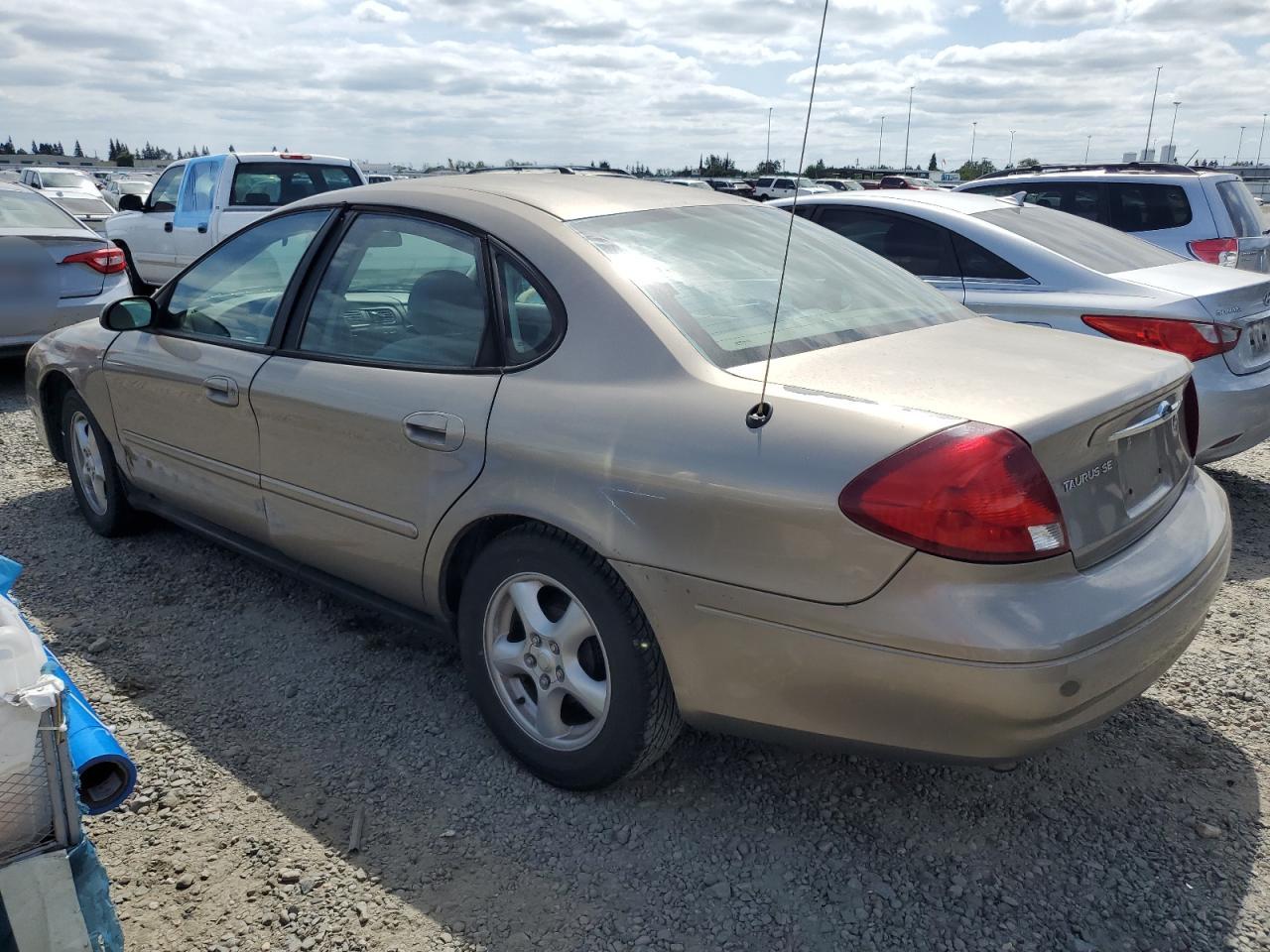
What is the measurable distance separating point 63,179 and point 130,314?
72.0 ft

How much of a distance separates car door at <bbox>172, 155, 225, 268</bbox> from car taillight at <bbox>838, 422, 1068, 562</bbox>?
10.0 meters

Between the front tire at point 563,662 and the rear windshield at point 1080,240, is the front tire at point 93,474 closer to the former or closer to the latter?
the front tire at point 563,662

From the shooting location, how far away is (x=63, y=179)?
870 inches

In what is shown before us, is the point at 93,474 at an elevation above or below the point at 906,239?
below

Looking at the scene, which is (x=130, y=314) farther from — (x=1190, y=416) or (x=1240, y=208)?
(x=1240, y=208)

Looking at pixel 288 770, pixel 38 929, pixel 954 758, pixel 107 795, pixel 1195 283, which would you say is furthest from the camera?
pixel 1195 283

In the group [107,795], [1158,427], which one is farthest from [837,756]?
[107,795]

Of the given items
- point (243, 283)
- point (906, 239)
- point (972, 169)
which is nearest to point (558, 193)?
point (243, 283)

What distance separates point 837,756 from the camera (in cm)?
288

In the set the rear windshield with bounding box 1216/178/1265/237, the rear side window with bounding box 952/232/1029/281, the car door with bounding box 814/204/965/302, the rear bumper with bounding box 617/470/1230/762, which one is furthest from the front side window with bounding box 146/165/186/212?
the rear bumper with bounding box 617/470/1230/762

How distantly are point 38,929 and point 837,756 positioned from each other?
1970 millimetres

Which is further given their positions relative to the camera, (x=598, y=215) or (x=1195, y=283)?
(x=1195, y=283)

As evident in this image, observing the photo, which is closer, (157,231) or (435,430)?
(435,430)

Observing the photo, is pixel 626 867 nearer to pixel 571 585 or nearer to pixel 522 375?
pixel 571 585
